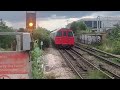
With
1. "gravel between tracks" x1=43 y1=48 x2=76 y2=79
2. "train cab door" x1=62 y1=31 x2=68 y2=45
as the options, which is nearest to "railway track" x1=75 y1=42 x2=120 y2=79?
"train cab door" x1=62 y1=31 x2=68 y2=45

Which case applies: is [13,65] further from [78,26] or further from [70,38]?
[70,38]

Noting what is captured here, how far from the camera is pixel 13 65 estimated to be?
213 inches

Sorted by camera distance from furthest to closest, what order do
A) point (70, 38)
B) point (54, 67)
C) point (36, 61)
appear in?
point (70, 38)
point (54, 67)
point (36, 61)

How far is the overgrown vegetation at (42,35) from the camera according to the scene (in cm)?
573

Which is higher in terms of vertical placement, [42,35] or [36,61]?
[42,35]

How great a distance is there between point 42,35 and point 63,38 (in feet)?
5.78

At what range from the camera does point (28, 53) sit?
18.1ft

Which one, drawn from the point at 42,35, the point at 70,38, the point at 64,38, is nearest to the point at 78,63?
the point at 70,38

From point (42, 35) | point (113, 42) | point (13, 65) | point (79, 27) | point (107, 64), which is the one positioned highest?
point (79, 27)
